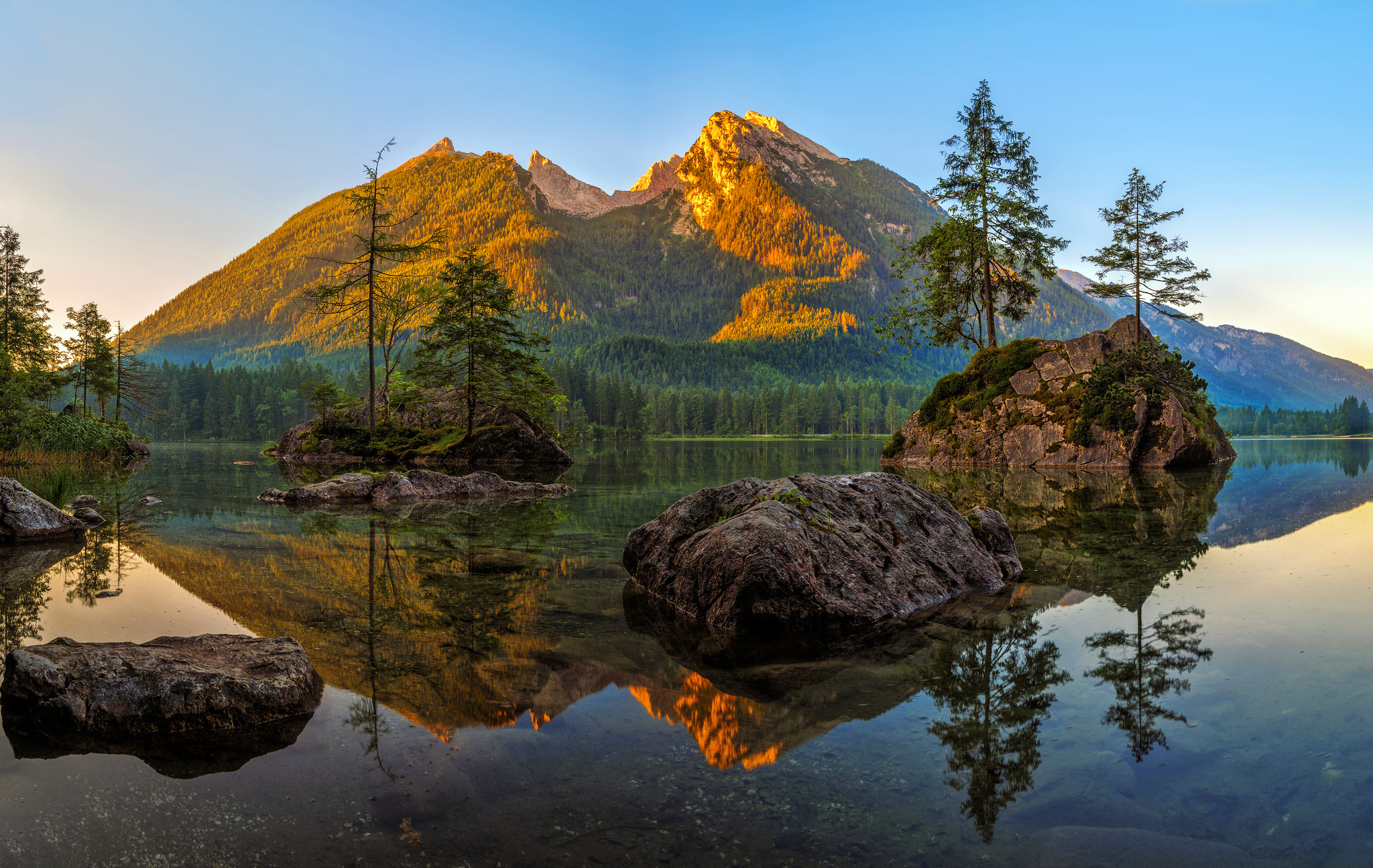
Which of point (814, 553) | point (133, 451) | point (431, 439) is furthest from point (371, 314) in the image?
point (814, 553)

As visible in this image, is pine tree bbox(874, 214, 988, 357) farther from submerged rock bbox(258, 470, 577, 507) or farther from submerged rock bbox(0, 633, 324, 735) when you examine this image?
submerged rock bbox(0, 633, 324, 735)

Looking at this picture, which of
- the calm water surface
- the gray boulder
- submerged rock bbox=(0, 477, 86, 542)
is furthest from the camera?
submerged rock bbox=(0, 477, 86, 542)

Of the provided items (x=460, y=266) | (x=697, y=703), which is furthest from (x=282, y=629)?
(x=460, y=266)

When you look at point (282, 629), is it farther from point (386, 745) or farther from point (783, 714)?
point (783, 714)

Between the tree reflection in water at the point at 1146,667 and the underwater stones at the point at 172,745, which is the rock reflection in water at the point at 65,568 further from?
the tree reflection in water at the point at 1146,667

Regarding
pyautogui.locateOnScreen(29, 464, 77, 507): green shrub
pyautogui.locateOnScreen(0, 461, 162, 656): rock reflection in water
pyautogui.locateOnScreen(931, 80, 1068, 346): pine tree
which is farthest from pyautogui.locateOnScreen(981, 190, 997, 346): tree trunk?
pyautogui.locateOnScreen(29, 464, 77, 507): green shrub

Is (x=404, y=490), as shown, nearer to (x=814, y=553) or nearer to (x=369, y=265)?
(x=814, y=553)

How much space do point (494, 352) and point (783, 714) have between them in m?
34.3

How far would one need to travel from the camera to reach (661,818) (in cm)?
345

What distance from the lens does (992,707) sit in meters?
4.92

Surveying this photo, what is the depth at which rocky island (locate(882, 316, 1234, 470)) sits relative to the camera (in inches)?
1271

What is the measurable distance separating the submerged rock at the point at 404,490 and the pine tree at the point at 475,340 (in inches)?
608

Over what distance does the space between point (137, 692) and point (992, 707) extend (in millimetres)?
5921

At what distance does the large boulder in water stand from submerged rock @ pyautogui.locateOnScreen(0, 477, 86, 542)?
10671 millimetres
